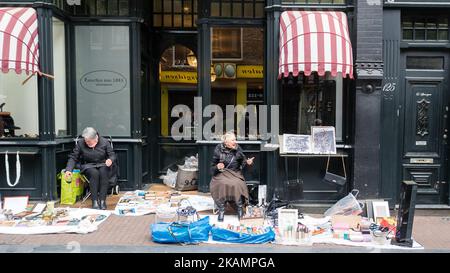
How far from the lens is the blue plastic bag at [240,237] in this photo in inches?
249

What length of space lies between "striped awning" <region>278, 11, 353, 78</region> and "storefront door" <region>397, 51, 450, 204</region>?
1.36 m

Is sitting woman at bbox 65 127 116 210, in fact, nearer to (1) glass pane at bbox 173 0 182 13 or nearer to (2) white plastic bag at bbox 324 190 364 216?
(1) glass pane at bbox 173 0 182 13

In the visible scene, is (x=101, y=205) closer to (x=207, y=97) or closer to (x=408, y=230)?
(x=207, y=97)

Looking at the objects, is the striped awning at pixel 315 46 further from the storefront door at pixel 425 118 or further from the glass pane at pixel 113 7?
the glass pane at pixel 113 7

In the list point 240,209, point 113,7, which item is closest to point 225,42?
point 113,7

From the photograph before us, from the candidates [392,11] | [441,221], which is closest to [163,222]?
[441,221]

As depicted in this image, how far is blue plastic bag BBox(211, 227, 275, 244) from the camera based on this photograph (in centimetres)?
632

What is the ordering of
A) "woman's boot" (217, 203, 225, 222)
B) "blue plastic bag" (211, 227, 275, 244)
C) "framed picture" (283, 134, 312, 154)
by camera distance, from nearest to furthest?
"blue plastic bag" (211, 227, 275, 244) < "woman's boot" (217, 203, 225, 222) < "framed picture" (283, 134, 312, 154)

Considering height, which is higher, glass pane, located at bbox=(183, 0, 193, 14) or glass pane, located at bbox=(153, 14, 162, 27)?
glass pane, located at bbox=(183, 0, 193, 14)

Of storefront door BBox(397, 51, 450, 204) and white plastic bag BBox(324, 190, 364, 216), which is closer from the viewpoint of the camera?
white plastic bag BBox(324, 190, 364, 216)

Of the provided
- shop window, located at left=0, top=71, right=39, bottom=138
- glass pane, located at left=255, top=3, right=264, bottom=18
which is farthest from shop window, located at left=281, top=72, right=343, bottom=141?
shop window, located at left=0, top=71, right=39, bottom=138

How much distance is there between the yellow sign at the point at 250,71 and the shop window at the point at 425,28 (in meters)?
2.88

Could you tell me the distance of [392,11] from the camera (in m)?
8.13

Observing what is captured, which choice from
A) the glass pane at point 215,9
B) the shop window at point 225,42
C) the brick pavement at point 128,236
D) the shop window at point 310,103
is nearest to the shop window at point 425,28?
the shop window at point 310,103
